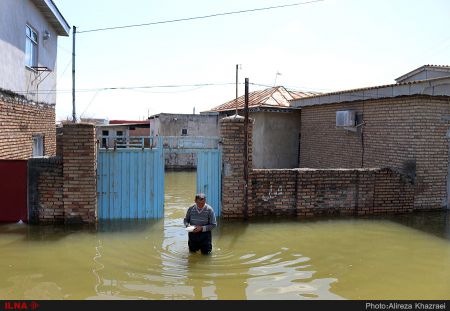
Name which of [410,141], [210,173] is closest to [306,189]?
[210,173]

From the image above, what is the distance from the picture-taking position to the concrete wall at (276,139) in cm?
1627

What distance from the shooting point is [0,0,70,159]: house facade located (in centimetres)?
1034

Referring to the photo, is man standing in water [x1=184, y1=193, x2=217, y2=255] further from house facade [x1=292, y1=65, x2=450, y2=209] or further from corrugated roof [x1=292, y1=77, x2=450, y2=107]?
corrugated roof [x1=292, y1=77, x2=450, y2=107]

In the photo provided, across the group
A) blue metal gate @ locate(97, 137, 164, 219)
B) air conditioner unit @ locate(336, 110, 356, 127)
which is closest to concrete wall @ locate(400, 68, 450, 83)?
air conditioner unit @ locate(336, 110, 356, 127)

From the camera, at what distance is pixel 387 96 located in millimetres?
11383

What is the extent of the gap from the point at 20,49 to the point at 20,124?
200 cm

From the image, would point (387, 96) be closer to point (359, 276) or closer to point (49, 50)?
point (359, 276)

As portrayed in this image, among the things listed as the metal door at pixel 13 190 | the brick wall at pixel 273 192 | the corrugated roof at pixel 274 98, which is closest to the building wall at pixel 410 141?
the brick wall at pixel 273 192

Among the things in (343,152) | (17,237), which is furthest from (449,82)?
(17,237)

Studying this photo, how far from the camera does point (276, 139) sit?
53.7 ft

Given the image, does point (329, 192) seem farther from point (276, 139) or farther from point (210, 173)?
point (276, 139)

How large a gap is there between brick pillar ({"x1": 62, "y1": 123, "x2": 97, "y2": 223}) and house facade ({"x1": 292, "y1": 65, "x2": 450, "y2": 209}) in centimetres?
758

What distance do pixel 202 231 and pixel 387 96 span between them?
6963 mm
